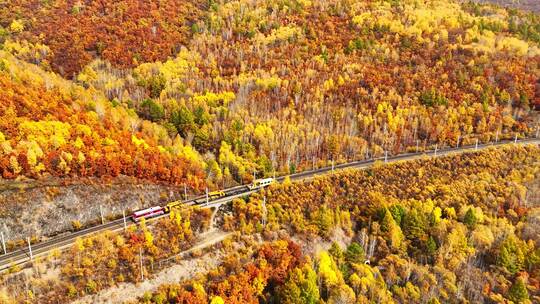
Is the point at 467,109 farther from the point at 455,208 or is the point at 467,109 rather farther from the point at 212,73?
the point at 212,73

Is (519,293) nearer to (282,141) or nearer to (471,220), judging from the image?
(471,220)

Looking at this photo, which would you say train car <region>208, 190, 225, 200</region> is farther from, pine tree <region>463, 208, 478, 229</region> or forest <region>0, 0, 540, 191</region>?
pine tree <region>463, 208, 478, 229</region>

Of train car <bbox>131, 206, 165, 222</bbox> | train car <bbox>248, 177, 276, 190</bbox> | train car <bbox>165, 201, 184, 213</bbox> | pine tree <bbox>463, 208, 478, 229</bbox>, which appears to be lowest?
pine tree <bbox>463, 208, 478, 229</bbox>

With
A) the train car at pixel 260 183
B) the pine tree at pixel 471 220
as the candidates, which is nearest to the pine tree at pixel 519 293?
the pine tree at pixel 471 220

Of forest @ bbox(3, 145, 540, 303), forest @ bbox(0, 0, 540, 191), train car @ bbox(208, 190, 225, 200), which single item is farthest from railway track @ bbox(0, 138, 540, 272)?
forest @ bbox(3, 145, 540, 303)

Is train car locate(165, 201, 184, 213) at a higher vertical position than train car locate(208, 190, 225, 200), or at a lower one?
higher

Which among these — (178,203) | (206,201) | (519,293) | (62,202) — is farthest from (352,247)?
(62,202)

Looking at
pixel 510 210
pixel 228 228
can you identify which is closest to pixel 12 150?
pixel 228 228

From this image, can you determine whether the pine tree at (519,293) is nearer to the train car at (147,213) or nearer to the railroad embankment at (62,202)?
the train car at (147,213)

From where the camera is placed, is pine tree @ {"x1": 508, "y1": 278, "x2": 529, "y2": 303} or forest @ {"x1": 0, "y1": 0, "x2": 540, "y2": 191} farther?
forest @ {"x1": 0, "y1": 0, "x2": 540, "y2": 191}
